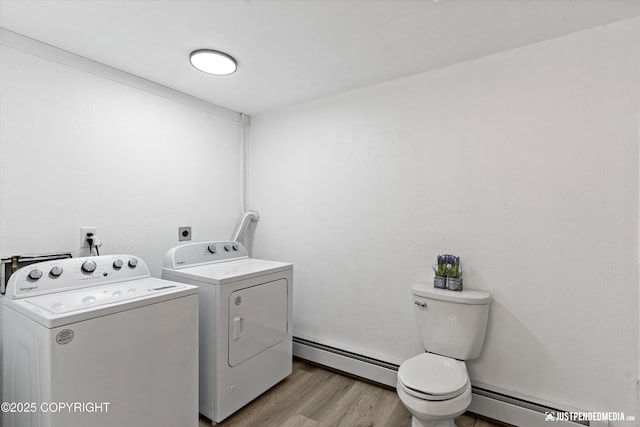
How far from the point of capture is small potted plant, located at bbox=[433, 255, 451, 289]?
187 cm

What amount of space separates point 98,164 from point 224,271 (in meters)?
1.04

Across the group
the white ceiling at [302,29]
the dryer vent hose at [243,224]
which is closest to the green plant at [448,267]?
the white ceiling at [302,29]

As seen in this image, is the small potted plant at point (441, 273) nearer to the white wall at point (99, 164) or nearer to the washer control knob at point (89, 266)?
the white wall at point (99, 164)

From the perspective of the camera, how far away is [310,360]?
2.45 metres

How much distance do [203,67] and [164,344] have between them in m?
1.62

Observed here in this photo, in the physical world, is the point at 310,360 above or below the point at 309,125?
below

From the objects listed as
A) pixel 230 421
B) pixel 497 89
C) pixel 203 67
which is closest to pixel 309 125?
pixel 203 67

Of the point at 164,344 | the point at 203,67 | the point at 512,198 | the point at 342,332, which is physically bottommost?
the point at 342,332

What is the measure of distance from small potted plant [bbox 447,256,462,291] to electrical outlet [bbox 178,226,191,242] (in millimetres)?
1947

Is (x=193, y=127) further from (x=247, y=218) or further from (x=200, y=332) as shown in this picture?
(x=200, y=332)

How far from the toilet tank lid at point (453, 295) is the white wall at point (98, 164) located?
1.77 metres

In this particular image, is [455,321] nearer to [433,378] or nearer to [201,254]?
[433,378]

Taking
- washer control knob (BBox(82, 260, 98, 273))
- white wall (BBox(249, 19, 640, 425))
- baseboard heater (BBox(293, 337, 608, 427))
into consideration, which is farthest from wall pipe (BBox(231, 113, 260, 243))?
washer control knob (BBox(82, 260, 98, 273))

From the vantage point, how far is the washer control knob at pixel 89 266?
1.60m
